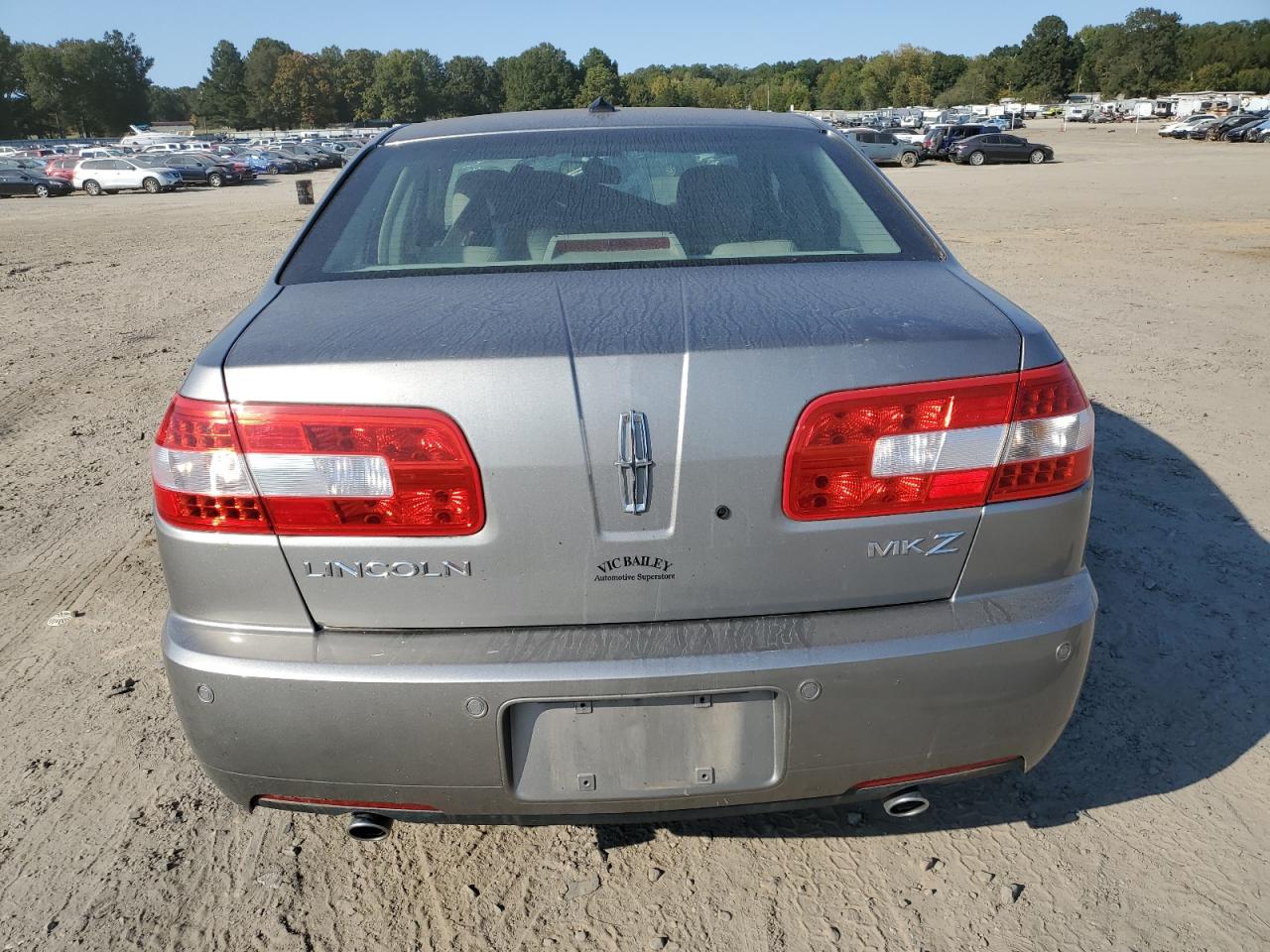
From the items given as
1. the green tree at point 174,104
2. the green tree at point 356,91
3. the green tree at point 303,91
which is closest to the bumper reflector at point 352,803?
the green tree at point 303,91

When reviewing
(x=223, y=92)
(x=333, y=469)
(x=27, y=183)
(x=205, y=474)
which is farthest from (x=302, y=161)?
(x=223, y=92)

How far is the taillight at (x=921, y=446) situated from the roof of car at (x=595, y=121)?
155 cm

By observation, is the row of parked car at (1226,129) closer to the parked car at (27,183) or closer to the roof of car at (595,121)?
the parked car at (27,183)

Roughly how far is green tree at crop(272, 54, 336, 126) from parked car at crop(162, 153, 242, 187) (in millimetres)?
91736

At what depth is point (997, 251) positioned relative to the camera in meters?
13.0

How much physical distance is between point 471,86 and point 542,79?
1486 centimetres

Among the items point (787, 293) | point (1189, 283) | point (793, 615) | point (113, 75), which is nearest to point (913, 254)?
point (787, 293)

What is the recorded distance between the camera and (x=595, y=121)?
120 inches

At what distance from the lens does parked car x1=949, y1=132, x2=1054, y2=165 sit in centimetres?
3806

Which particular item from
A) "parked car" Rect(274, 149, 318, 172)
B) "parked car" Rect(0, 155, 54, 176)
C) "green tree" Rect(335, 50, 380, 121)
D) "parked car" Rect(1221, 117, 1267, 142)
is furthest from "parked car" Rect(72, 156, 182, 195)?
"green tree" Rect(335, 50, 380, 121)

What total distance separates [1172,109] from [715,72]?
85.1m

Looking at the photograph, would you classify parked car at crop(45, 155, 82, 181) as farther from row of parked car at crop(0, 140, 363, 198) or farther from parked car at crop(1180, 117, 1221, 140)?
parked car at crop(1180, 117, 1221, 140)

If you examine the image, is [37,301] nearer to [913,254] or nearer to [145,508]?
[145,508]

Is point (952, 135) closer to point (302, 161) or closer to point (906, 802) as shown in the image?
point (302, 161)
